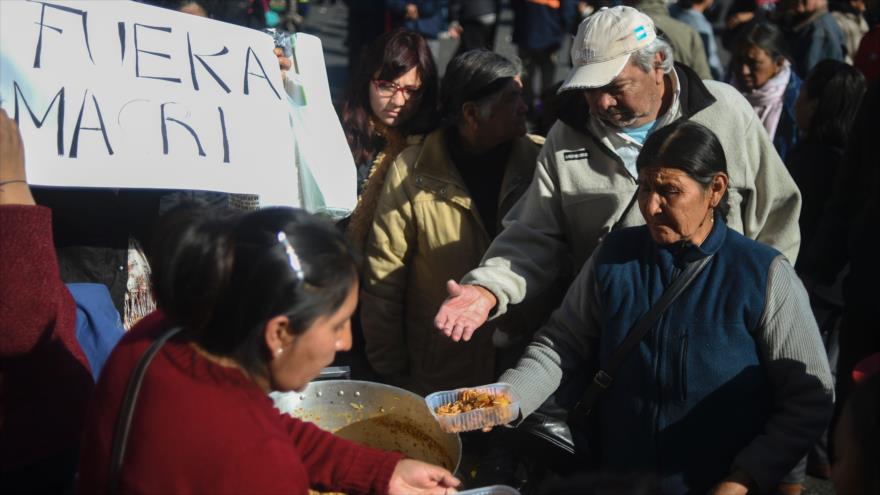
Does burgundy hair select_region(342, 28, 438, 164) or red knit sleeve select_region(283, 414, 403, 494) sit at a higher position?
burgundy hair select_region(342, 28, 438, 164)

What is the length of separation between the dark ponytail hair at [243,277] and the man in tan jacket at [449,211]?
5.52 ft

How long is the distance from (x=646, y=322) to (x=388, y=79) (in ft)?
5.15

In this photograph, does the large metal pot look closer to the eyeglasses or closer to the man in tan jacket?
the man in tan jacket

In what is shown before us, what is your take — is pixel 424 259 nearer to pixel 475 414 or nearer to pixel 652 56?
pixel 652 56

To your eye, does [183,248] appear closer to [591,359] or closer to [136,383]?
[136,383]

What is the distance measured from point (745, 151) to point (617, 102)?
401 millimetres

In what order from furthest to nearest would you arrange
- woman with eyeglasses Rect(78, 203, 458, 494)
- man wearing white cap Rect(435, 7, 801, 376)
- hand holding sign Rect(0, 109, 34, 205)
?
1. man wearing white cap Rect(435, 7, 801, 376)
2. hand holding sign Rect(0, 109, 34, 205)
3. woman with eyeglasses Rect(78, 203, 458, 494)

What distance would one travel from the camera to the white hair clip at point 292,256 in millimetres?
1595

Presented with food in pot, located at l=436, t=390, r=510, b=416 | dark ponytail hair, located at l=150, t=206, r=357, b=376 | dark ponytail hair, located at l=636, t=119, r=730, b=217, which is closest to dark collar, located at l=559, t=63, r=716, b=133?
dark ponytail hair, located at l=636, t=119, r=730, b=217

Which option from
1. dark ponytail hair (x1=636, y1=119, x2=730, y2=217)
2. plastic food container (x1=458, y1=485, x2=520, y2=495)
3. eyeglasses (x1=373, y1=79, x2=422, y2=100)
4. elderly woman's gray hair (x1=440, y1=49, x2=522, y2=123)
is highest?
dark ponytail hair (x1=636, y1=119, x2=730, y2=217)

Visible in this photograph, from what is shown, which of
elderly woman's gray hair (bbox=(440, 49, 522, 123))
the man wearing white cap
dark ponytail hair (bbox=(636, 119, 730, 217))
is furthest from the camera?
elderly woman's gray hair (bbox=(440, 49, 522, 123))

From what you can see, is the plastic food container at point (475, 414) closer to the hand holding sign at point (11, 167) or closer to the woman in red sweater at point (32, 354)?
the woman in red sweater at point (32, 354)

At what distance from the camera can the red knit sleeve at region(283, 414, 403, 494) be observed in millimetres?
1954

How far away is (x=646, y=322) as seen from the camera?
7.93 feet
